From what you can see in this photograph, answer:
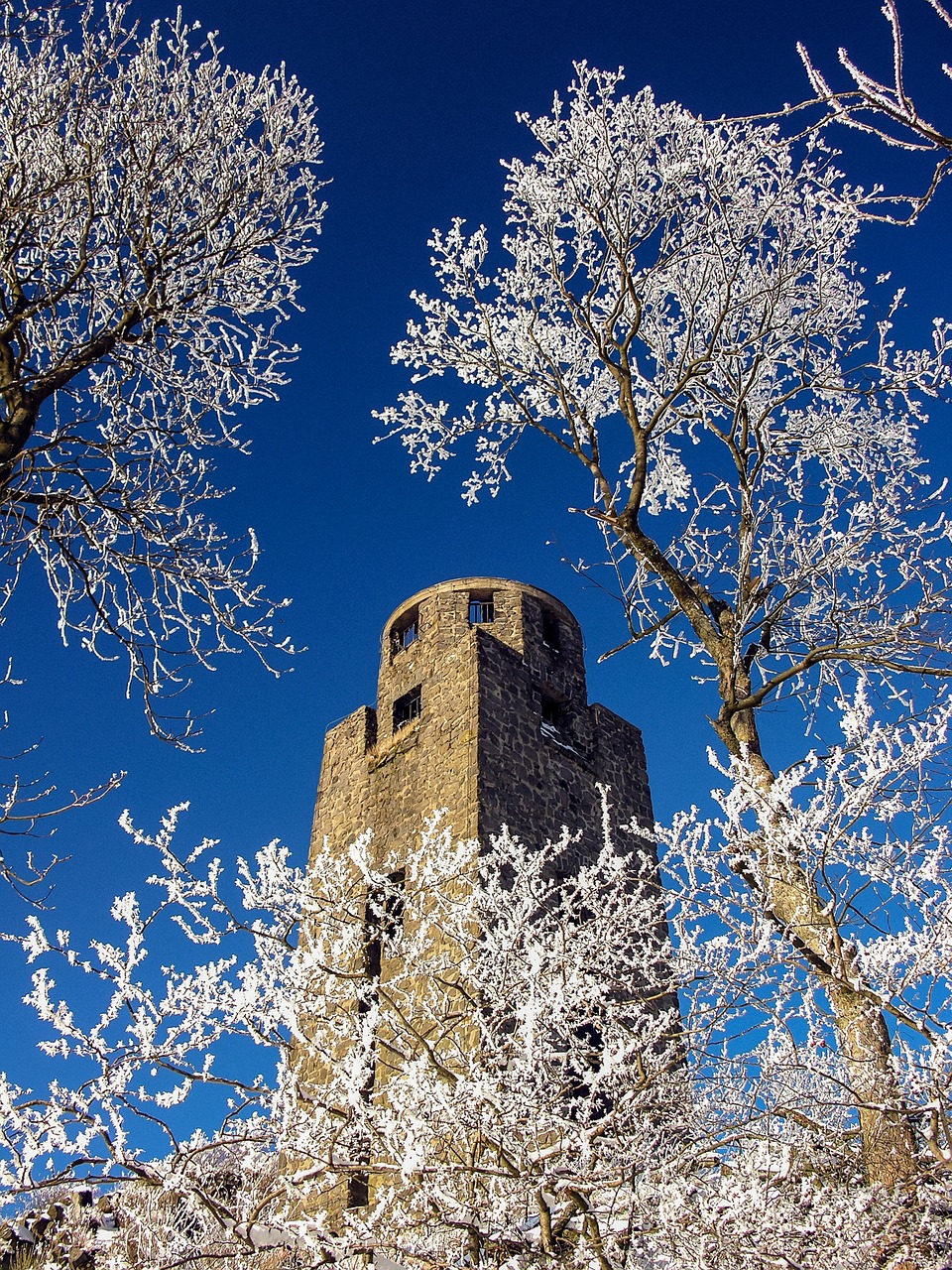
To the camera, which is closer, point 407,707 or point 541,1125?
point 541,1125

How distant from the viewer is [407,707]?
13992 mm

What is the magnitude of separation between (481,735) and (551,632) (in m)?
3.71

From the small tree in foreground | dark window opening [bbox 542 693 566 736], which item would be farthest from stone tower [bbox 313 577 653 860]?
the small tree in foreground

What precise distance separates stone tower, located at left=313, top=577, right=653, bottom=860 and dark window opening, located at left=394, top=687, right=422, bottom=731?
0.07 ft

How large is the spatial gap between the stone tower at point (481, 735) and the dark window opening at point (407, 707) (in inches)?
0.9

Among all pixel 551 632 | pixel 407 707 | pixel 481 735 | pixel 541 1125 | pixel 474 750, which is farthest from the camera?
pixel 551 632

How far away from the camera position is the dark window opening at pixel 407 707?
1373 centimetres

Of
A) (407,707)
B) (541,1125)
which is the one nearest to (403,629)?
(407,707)

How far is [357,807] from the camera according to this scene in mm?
13312

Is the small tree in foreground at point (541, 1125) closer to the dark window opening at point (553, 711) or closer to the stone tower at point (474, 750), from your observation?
the stone tower at point (474, 750)

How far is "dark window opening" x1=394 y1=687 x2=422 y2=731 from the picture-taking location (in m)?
13.7

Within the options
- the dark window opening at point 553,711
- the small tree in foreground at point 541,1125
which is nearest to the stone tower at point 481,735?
the dark window opening at point 553,711

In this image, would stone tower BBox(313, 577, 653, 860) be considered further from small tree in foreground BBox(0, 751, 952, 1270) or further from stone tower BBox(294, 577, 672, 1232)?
small tree in foreground BBox(0, 751, 952, 1270)

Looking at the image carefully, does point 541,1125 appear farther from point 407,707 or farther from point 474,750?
point 407,707
